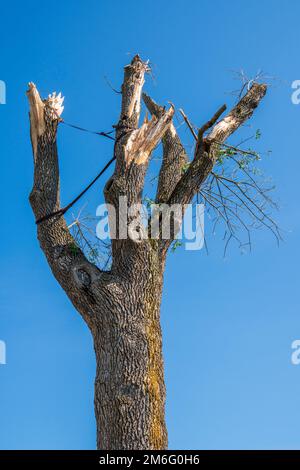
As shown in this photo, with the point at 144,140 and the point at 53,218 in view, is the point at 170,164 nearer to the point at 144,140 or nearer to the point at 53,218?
the point at 144,140

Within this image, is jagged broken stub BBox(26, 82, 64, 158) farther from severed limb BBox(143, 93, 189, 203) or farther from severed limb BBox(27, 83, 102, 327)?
severed limb BBox(143, 93, 189, 203)

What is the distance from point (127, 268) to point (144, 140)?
1383mm

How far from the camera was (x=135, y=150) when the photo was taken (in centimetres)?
684

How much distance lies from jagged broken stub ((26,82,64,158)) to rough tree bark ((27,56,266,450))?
0.03 ft

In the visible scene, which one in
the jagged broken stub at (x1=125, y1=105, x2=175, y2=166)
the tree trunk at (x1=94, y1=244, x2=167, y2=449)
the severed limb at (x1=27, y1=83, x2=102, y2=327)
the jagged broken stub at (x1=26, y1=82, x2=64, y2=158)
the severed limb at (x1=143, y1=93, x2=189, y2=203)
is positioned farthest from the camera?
the severed limb at (x1=143, y1=93, x2=189, y2=203)

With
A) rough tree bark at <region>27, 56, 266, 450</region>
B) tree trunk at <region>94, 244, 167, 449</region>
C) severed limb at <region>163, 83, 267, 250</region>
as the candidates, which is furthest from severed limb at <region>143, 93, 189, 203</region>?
tree trunk at <region>94, 244, 167, 449</region>

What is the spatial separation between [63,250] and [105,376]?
1.40m

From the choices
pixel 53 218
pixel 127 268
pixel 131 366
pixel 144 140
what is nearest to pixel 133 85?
pixel 144 140

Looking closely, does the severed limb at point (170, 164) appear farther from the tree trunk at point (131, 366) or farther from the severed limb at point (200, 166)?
the tree trunk at point (131, 366)

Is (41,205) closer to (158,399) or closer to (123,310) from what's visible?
(123,310)

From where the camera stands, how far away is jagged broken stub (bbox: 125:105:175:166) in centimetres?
680

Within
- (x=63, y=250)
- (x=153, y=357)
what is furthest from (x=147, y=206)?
(x=153, y=357)

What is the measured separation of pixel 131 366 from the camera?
5805 mm

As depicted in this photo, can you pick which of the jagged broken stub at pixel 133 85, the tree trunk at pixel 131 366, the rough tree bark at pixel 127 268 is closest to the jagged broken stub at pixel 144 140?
the rough tree bark at pixel 127 268
